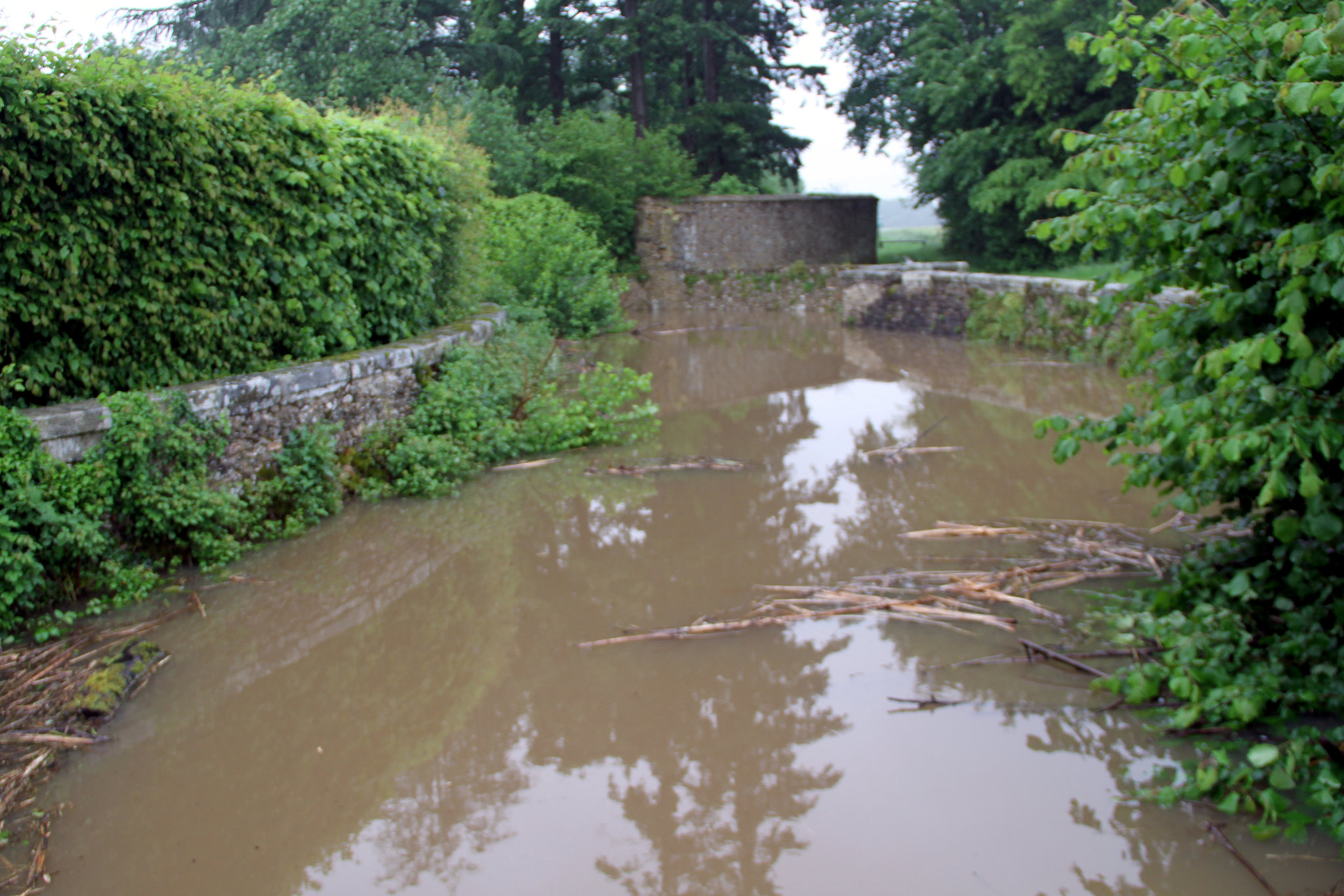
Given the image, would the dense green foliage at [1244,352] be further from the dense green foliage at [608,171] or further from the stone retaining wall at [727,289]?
the stone retaining wall at [727,289]

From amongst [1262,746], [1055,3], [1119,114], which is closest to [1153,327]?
[1119,114]

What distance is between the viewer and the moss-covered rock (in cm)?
407

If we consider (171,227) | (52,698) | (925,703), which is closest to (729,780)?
(925,703)

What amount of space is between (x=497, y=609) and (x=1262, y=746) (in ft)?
11.7

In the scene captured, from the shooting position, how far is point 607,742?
3.87 metres

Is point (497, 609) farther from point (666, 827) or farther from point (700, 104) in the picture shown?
point (700, 104)

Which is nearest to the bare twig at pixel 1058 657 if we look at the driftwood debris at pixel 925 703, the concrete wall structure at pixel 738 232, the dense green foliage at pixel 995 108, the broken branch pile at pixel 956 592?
the broken branch pile at pixel 956 592

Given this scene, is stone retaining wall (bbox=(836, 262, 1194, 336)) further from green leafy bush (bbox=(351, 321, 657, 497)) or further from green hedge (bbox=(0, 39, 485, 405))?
green hedge (bbox=(0, 39, 485, 405))

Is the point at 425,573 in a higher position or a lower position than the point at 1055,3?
lower

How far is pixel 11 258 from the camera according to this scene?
5.21 metres

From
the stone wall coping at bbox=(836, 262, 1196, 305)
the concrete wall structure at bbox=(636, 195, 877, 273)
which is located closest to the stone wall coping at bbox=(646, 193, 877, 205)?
the concrete wall structure at bbox=(636, 195, 877, 273)

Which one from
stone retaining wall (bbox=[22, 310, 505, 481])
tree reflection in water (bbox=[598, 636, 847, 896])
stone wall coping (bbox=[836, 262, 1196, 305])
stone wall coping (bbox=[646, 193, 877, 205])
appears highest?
stone wall coping (bbox=[646, 193, 877, 205])

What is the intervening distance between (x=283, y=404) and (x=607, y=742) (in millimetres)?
3884

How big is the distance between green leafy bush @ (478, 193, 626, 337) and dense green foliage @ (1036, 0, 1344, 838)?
36.0ft
